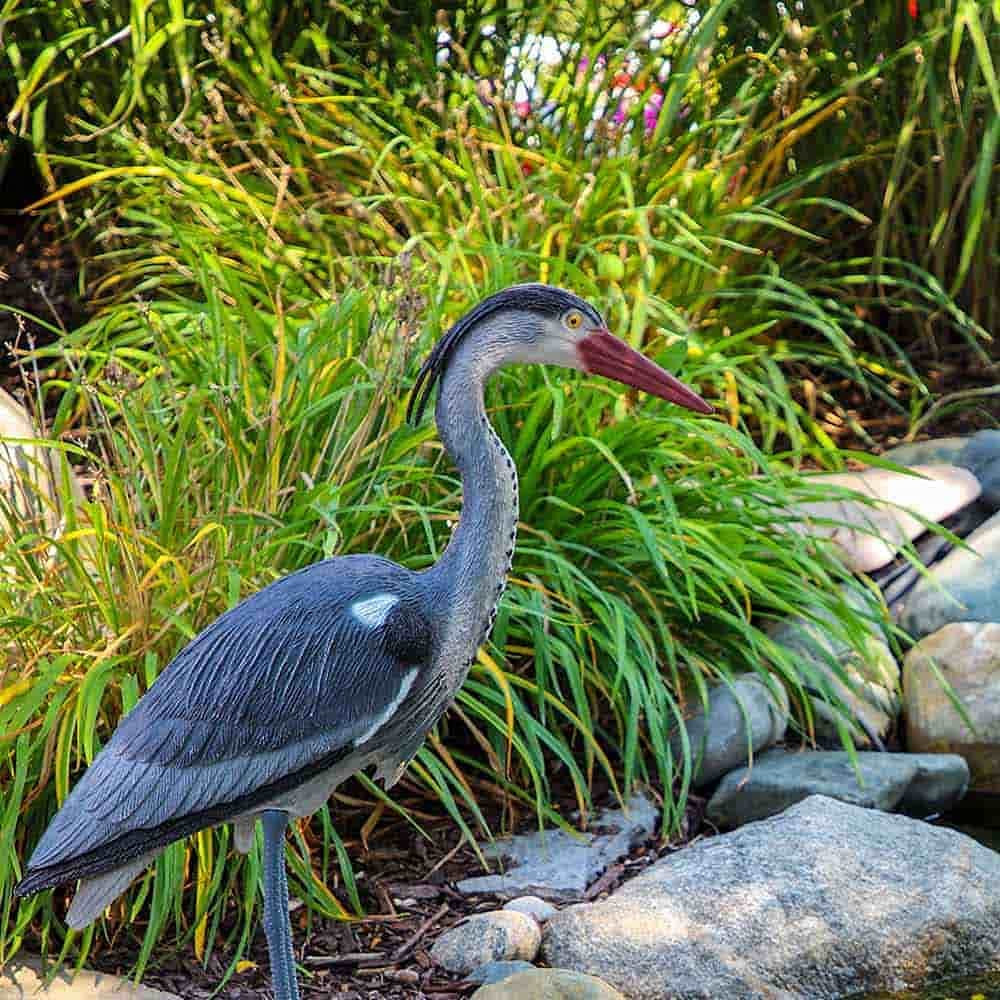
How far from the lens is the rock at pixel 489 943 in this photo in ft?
10.4

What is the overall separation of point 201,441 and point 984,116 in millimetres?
2876

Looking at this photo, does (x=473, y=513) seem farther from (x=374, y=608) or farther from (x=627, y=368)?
(x=627, y=368)

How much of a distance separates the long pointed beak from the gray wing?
449mm

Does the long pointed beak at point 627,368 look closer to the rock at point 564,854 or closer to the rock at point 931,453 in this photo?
the rock at point 564,854

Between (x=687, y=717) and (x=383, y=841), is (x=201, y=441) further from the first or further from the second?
(x=687, y=717)

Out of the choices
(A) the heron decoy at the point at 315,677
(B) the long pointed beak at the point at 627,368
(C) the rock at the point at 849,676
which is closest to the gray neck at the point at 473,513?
(A) the heron decoy at the point at 315,677

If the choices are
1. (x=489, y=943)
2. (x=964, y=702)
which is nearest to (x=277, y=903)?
(x=489, y=943)

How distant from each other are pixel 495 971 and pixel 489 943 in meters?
0.06

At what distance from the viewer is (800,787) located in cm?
381

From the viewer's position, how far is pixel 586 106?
4867 mm

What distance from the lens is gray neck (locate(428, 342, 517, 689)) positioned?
8.21ft

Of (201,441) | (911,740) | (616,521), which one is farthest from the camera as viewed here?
(911,740)

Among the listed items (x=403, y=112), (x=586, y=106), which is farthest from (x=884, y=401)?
(x=403, y=112)

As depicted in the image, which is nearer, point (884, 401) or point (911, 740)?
point (911, 740)
